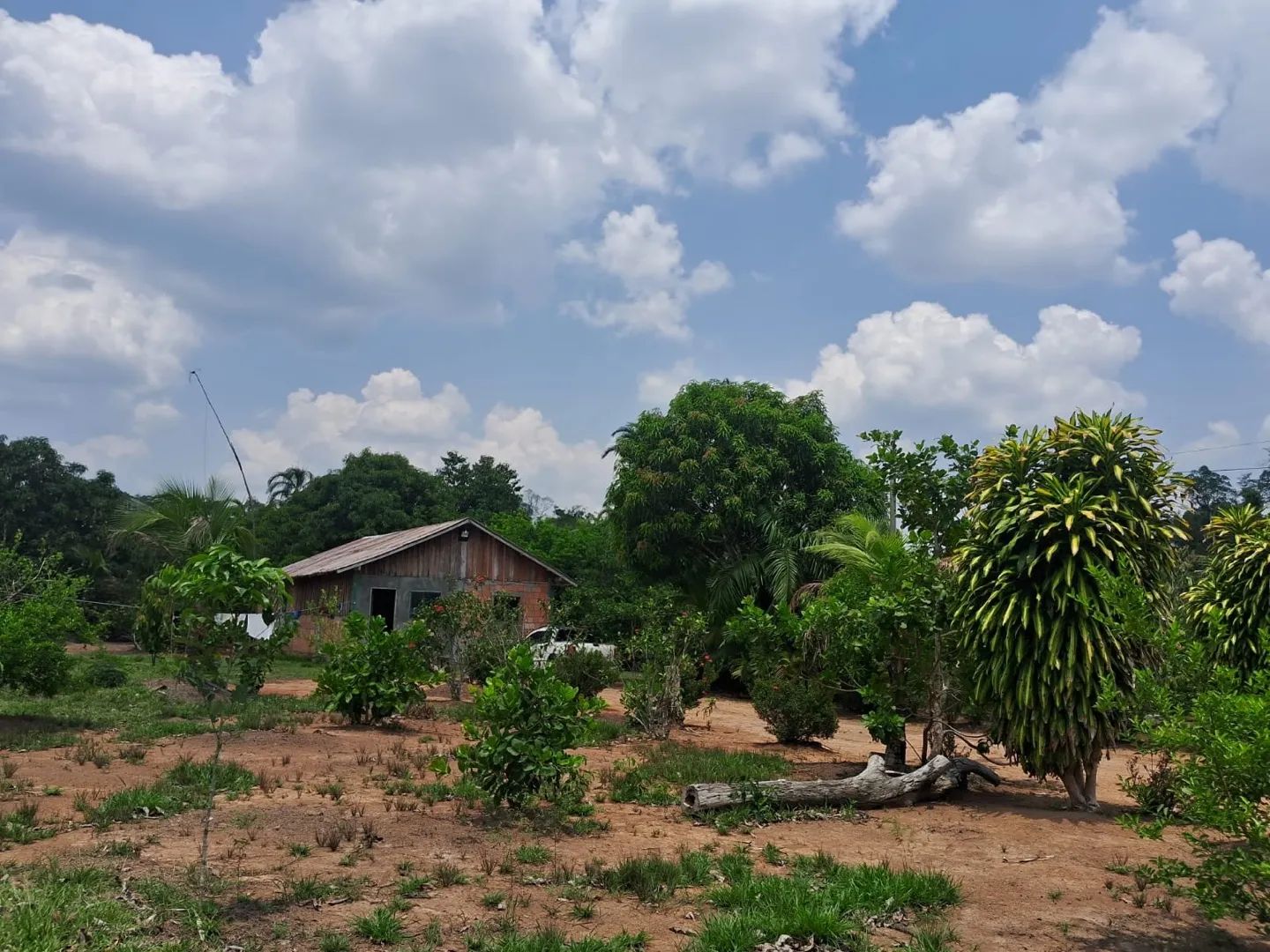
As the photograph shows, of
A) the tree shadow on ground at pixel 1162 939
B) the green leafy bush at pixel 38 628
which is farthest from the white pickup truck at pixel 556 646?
the tree shadow on ground at pixel 1162 939

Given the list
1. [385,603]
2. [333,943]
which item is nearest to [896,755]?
[333,943]

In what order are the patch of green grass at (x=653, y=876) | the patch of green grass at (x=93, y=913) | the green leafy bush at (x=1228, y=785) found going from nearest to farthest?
the green leafy bush at (x=1228, y=785) < the patch of green grass at (x=93, y=913) < the patch of green grass at (x=653, y=876)

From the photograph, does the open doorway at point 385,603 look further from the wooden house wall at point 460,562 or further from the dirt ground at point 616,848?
the dirt ground at point 616,848

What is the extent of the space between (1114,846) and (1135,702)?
10.3 ft

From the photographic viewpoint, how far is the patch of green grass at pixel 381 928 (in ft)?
17.6

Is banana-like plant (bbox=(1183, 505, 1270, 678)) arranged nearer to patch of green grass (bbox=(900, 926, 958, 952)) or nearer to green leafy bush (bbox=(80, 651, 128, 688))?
patch of green grass (bbox=(900, 926, 958, 952))

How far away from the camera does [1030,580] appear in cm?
937

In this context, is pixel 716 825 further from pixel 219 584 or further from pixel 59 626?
pixel 59 626

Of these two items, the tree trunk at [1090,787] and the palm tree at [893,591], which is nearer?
the tree trunk at [1090,787]

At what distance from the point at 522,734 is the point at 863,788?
11.9ft

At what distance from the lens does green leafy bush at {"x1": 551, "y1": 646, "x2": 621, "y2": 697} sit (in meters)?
16.7

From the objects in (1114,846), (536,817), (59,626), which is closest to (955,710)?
(1114,846)

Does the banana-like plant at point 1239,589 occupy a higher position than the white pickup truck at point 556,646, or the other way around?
the banana-like plant at point 1239,589

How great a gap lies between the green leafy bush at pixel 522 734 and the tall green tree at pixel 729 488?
13.9 metres
